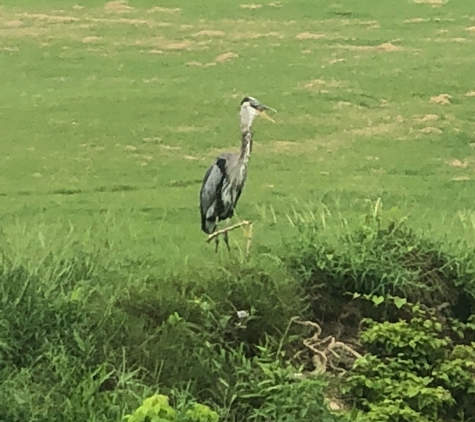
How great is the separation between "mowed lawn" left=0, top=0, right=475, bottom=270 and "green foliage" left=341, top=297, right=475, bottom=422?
1.68 feet

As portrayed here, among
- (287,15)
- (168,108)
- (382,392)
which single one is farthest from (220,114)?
(382,392)

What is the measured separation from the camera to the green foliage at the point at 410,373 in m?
2.31

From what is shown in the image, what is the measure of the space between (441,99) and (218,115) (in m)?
0.99

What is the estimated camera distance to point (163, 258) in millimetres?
2824

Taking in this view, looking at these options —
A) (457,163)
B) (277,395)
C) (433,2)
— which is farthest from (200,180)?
(433,2)

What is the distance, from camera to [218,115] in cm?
402

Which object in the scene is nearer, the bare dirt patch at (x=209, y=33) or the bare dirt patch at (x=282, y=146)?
the bare dirt patch at (x=282, y=146)

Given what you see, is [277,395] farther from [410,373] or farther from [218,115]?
[218,115]

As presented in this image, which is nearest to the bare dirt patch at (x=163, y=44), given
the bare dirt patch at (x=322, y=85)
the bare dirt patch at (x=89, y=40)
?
the bare dirt patch at (x=89, y=40)

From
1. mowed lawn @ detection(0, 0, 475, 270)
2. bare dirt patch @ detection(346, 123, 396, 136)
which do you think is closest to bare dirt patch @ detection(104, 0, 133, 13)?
mowed lawn @ detection(0, 0, 475, 270)

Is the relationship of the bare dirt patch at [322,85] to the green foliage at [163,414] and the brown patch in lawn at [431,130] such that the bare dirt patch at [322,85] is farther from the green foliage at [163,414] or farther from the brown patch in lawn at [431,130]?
the green foliage at [163,414]

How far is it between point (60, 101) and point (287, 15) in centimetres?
139

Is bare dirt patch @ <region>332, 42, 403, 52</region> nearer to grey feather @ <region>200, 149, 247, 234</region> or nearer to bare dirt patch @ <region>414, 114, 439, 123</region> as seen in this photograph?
bare dirt patch @ <region>414, 114, 439, 123</region>

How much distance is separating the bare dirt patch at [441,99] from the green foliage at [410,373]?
5.80ft
